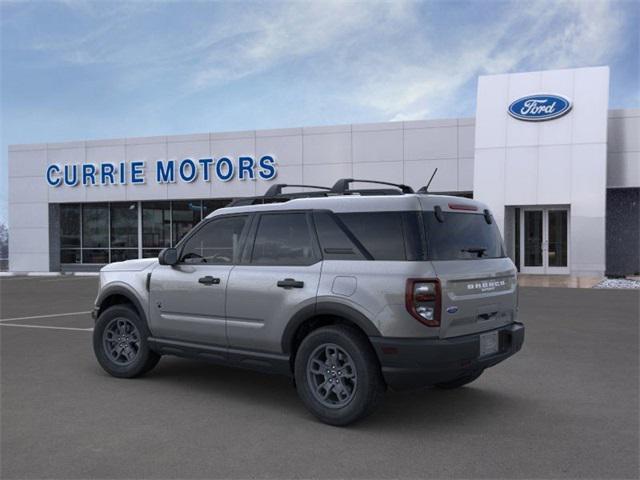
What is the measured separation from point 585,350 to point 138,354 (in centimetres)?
579

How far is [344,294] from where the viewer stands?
5000 millimetres

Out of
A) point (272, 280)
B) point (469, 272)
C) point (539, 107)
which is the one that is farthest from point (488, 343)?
point (539, 107)

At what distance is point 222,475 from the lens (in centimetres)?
398

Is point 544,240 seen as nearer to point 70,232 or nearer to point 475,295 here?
point 475,295

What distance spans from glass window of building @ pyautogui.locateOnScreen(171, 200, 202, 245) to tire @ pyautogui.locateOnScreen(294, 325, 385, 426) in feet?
76.1

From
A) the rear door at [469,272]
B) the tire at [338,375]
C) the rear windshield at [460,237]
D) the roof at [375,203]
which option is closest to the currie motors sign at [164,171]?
the roof at [375,203]

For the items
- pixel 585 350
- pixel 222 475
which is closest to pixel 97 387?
pixel 222 475

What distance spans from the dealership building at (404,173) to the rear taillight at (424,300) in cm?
1844

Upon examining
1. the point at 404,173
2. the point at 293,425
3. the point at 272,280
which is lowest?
the point at 293,425

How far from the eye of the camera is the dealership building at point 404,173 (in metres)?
21.5

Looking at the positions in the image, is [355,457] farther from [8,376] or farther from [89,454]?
[8,376]

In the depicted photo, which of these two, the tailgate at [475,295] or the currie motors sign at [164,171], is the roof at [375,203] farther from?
the currie motors sign at [164,171]

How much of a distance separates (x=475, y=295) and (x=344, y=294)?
1.07 metres

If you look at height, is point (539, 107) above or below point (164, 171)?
above
